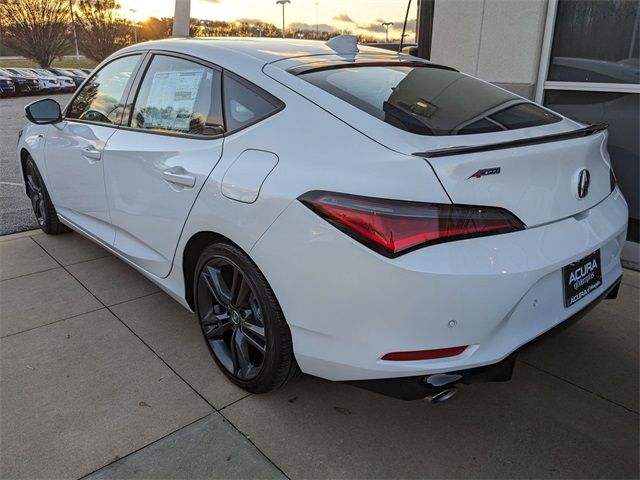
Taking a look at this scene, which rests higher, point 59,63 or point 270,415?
point 59,63

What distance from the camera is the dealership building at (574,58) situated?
427 cm

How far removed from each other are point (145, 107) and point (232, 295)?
4.46 ft

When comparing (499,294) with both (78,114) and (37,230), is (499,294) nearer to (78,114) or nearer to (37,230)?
(78,114)

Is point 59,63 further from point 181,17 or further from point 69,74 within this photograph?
point 181,17

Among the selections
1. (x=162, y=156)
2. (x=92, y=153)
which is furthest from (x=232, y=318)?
(x=92, y=153)

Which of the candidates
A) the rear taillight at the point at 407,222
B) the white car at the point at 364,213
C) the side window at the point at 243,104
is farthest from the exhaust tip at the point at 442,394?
the side window at the point at 243,104

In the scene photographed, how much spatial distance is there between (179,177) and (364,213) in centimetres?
112

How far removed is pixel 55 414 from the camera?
7.82 feet

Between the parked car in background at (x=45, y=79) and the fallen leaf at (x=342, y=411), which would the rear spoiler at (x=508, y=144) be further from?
the parked car in background at (x=45, y=79)

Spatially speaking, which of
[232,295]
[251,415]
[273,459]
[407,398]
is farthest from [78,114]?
[407,398]

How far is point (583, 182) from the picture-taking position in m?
2.06

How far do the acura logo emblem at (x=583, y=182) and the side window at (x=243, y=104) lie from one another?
125cm

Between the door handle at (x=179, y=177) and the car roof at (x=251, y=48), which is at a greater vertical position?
the car roof at (x=251, y=48)

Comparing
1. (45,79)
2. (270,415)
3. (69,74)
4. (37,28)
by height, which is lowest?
(270,415)
